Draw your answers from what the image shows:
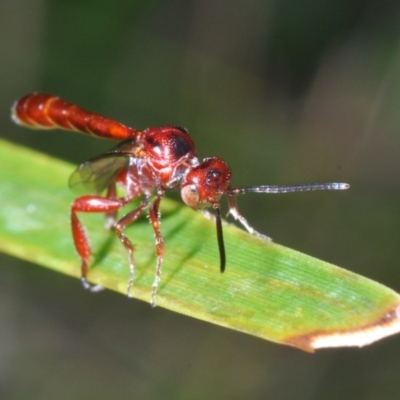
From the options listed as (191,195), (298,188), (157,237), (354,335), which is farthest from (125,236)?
(354,335)

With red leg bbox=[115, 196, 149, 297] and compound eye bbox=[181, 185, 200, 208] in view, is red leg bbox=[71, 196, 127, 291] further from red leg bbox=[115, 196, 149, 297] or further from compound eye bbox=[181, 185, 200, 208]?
compound eye bbox=[181, 185, 200, 208]

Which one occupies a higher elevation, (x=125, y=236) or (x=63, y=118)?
(x=63, y=118)

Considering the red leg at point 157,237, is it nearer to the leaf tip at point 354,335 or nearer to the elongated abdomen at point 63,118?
the elongated abdomen at point 63,118

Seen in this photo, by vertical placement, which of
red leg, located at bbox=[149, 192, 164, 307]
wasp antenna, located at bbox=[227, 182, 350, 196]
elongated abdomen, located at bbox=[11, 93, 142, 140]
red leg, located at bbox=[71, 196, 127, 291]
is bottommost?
red leg, located at bbox=[71, 196, 127, 291]

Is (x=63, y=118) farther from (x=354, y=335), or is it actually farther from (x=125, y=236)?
(x=354, y=335)

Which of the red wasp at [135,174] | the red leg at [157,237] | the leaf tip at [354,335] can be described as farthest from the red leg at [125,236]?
the leaf tip at [354,335]

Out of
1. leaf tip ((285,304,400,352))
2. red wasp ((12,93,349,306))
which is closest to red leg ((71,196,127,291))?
red wasp ((12,93,349,306))
